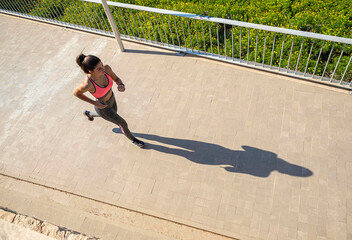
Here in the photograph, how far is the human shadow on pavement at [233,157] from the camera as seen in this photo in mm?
3969

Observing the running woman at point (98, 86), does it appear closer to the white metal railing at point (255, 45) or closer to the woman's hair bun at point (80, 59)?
the woman's hair bun at point (80, 59)

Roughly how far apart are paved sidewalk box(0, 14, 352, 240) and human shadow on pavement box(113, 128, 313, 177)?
0.7 inches

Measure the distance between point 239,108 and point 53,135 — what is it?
3668 millimetres

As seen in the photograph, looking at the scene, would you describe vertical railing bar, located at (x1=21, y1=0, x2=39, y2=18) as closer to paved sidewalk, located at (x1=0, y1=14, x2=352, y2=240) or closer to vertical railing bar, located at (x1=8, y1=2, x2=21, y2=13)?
vertical railing bar, located at (x1=8, y1=2, x2=21, y2=13)

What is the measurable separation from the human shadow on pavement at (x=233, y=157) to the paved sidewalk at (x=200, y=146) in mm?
17

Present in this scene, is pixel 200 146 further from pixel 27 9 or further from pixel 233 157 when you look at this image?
pixel 27 9

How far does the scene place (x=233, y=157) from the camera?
419cm

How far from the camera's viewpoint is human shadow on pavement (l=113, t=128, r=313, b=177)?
3969 mm

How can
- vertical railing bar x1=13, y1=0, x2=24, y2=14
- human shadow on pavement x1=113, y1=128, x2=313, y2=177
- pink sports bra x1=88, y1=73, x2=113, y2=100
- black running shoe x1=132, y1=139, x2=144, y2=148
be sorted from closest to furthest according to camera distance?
1. pink sports bra x1=88, y1=73, x2=113, y2=100
2. human shadow on pavement x1=113, y1=128, x2=313, y2=177
3. black running shoe x1=132, y1=139, x2=144, y2=148
4. vertical railing bar x1=13, y1=0, x2=24, y2=14

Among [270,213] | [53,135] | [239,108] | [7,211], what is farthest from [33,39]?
[270,213]

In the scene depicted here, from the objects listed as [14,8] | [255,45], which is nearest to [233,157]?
[255,45]

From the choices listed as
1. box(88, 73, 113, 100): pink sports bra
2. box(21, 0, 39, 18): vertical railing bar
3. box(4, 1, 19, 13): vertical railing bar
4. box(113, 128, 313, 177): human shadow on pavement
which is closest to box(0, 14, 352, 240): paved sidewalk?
box(113, 128, 313, 177): human shadow on pavement

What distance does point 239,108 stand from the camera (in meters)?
4.71

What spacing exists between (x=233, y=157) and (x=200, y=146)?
0.59 m
